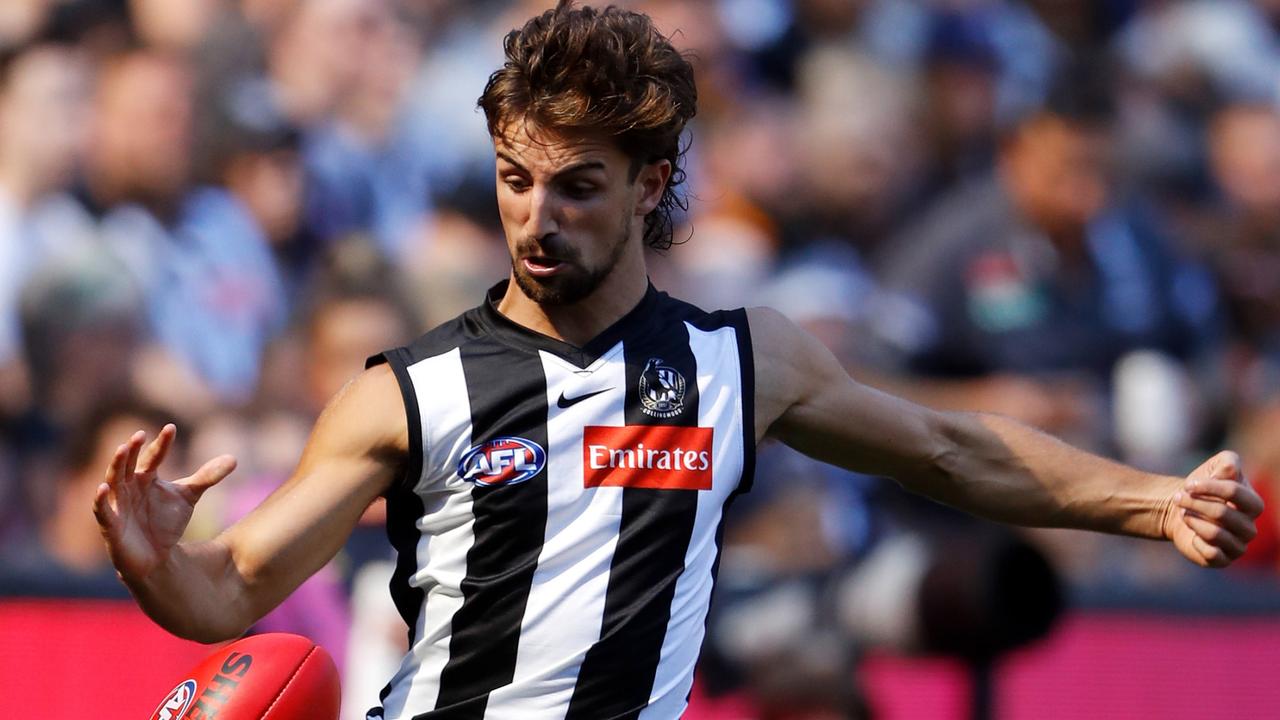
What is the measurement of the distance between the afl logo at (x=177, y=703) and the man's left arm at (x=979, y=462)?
1.26 metres

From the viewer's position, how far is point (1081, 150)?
8.00 m

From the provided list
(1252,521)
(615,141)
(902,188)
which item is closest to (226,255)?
(902,188)

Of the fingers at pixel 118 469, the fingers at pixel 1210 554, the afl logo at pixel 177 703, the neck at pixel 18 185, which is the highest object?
the neck at pixel 18 185

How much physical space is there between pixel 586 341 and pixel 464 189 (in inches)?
172

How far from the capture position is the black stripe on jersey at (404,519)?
3.43m

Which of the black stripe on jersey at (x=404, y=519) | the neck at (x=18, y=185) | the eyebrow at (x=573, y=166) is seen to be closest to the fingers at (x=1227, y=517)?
the eyebrow at (x=573, y=166)

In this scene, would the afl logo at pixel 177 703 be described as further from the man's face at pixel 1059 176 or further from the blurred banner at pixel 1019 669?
the man's face at pixel 1059 176

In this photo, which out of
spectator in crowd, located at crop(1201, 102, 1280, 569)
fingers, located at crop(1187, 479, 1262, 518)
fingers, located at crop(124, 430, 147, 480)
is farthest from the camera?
spectator in crowd, located at crop(1201, 102, 1280, 569)

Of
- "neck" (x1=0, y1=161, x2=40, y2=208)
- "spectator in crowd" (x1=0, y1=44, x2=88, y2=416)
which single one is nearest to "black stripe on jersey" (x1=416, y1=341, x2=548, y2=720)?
"spectator in crowd" (x1=0, y1=44, x2=88, y2=416)

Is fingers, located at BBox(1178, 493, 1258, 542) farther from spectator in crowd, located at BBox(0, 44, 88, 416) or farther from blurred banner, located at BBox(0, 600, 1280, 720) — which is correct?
spectator in crowd, located at BBox(0, 44, 88, 416)

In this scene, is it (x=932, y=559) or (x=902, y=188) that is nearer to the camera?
(x=932, y=559)

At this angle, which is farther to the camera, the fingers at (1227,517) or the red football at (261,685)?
the fingers at (1227,517)

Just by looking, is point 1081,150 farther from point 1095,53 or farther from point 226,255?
point 226,255

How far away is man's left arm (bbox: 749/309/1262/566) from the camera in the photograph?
3699 mm
